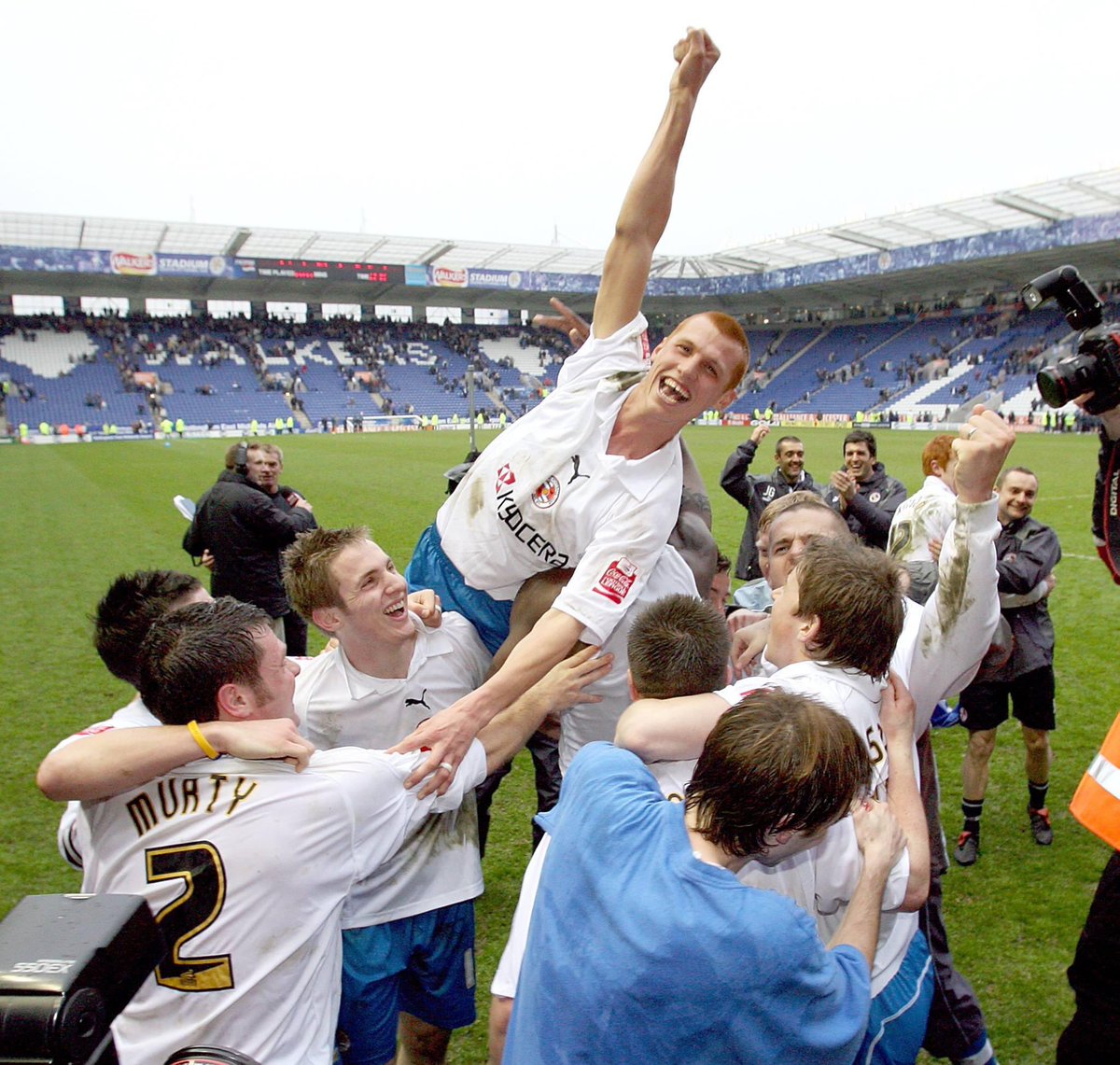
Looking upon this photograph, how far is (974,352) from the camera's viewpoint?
4453cm

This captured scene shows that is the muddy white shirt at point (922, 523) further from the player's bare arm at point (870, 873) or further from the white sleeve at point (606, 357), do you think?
the player's bare arm at point (870, 873)

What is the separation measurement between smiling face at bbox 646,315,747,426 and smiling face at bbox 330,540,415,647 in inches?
40.4

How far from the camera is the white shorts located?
6.54 feet

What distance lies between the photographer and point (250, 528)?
630 cm

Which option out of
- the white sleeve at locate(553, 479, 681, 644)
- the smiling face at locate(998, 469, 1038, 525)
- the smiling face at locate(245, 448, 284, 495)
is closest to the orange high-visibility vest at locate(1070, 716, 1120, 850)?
the white sleeve at locate(553, 479, 681, 644)

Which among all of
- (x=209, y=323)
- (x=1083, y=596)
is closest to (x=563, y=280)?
(x=209, y=323)

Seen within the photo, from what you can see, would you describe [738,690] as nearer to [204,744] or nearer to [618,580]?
[618,580]

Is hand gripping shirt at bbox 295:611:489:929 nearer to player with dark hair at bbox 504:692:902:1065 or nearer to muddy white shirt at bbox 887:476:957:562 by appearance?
player with dark hair at bbox 504:692:902:1065

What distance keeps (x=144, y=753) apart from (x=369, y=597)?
0.81 meters

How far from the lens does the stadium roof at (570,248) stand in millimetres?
34438

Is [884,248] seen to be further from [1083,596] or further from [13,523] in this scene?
[13,523]

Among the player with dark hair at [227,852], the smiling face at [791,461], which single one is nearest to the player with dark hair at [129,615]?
the player with dark hair at [227,852]

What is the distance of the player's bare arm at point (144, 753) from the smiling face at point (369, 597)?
64cm

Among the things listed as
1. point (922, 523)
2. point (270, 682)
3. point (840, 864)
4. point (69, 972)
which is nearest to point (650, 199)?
point (270, 682)
